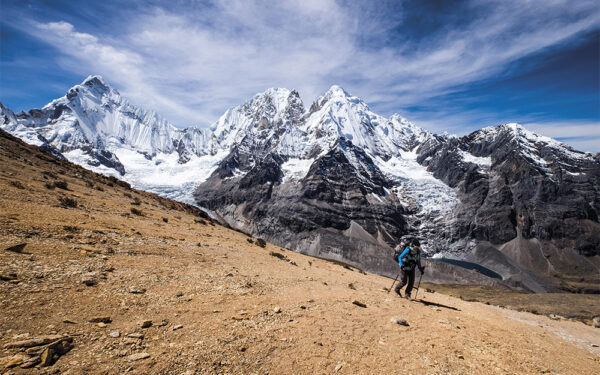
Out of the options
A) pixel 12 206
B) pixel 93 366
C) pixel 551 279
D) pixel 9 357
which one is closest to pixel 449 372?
pixel 93 366

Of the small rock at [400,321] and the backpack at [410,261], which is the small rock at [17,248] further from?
the backpack at [410,261]

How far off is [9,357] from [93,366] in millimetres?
1273

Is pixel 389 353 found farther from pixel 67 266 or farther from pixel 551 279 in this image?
pixel 551 279

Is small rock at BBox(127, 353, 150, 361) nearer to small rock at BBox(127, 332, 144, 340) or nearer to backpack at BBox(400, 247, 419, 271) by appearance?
small rock at BBox(127, 332, 144, 340)

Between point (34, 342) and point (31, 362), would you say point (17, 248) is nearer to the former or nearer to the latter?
point (34, 342)

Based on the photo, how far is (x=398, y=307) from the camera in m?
11.5

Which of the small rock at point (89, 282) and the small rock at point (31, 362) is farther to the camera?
the small rock at point (89, 282)

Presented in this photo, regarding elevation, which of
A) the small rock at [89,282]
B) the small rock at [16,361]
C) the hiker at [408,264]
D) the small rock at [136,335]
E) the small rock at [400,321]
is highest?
the hiker at [408,264]

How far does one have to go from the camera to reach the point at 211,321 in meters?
7.34

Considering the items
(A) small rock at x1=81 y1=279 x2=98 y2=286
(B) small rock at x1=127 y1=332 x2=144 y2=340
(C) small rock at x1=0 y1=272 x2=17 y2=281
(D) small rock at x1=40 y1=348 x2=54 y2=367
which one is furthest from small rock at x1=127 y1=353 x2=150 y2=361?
(C) small rock at x1=0 y1=272 x2=17 y2=281

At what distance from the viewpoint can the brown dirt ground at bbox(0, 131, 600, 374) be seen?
18.8 feet

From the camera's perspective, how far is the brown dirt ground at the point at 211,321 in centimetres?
573

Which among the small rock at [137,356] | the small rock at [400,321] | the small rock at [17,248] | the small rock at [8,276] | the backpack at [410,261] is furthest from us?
the backpack at [410,261]

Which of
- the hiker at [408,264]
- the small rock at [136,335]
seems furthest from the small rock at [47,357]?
the hiker at [408,264]
